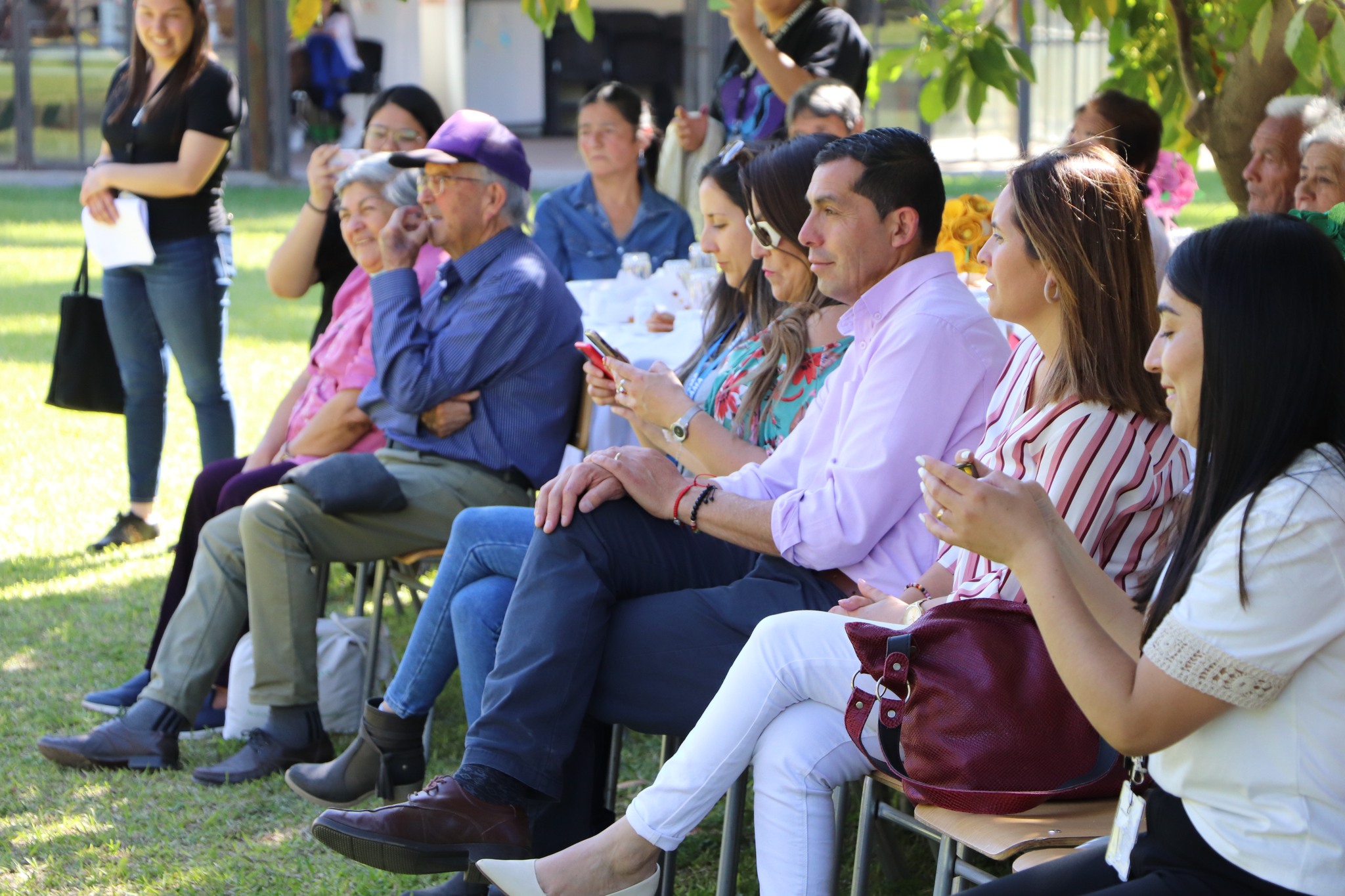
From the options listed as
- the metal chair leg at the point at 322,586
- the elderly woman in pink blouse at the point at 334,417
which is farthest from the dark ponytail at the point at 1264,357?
the metal chair leg at the point at 322,586

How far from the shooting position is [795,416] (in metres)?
3.17

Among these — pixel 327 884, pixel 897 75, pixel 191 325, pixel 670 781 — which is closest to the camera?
pixel 670 781

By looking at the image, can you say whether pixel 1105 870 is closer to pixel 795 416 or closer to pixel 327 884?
pixel 795 416

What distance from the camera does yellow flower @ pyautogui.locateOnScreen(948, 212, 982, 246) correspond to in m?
4.21

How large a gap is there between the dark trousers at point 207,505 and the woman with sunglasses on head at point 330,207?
25.8 inches

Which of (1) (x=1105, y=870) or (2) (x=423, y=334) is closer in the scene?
(1) (x=1105, y=870)

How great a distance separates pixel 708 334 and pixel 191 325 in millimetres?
2499

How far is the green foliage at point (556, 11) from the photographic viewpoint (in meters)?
3.46

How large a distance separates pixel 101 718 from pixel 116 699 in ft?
0.21

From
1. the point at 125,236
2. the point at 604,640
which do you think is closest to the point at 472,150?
the point at 604,640

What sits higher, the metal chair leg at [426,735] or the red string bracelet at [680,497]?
the red string bracelet at [680,497]

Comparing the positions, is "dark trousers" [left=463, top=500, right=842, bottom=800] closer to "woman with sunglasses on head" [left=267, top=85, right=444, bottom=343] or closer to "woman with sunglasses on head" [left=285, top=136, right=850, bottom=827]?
"woman with sunglasses on head" [left=285, top=136, right=850, bottom=827]

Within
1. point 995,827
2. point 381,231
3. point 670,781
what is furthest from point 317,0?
point 995,827

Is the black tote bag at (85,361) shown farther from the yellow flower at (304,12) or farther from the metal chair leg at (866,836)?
the metal chair leg at (866,836)
